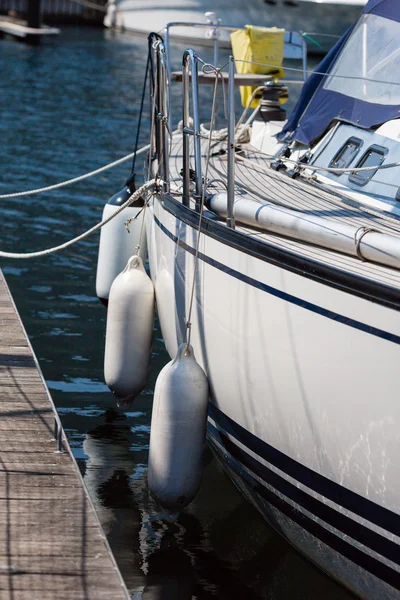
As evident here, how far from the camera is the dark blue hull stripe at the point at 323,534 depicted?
3.56m

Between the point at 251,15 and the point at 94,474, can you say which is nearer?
the point at 94,474

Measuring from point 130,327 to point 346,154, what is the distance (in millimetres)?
1416

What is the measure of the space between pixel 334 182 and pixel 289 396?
61.5 inches

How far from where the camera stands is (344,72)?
545cm

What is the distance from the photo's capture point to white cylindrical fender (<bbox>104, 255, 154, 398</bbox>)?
5.13 meters

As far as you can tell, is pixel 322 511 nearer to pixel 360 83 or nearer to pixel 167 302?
pixel 167 302

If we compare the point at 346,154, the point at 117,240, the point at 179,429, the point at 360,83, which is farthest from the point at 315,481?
the point at 117,240

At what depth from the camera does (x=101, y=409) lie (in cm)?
589

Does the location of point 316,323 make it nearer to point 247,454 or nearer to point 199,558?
point 247,454

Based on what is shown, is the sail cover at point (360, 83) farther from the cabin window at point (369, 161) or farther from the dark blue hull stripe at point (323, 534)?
the dark blue hull stripe at point (323, 534)

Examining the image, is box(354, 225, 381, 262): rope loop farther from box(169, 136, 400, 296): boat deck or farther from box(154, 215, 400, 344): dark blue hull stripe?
box(154, 215, 400, 344): dark blue hull stripe

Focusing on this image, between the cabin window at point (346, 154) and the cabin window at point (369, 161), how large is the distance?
3.3 inches

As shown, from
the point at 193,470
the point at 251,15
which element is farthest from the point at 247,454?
the point at 251,15

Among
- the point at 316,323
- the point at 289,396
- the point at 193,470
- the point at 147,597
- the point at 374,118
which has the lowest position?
the point at 147,597
